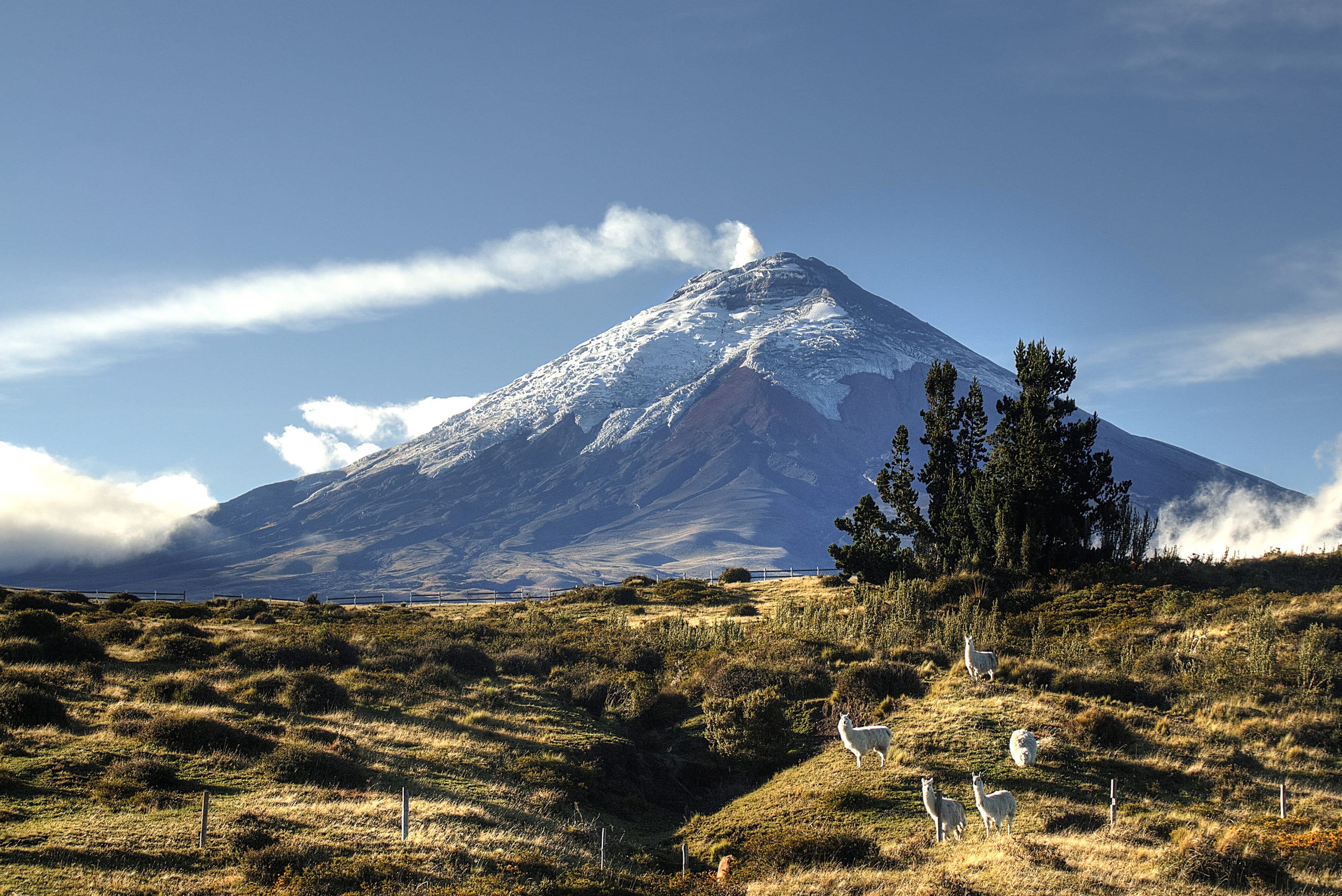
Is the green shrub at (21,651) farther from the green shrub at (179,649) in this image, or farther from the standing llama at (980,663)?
the standing llama at (980,663)

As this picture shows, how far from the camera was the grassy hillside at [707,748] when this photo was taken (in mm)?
15234

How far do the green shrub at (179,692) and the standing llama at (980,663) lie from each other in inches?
855

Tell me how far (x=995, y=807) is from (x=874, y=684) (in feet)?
29.4

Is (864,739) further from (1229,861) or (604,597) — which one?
(604,597)

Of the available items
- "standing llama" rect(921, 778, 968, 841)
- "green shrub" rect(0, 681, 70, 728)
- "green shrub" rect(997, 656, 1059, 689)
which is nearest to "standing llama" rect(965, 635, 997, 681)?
"green shrub" rect(997, 656, 1059, 689)

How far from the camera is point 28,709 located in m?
20.8

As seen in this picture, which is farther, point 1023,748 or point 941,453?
point 941,453

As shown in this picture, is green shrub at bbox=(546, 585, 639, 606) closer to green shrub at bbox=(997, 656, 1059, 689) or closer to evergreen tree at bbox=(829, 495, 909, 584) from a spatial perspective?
evergreen tree at bbox=(829, 495, 909, 584)

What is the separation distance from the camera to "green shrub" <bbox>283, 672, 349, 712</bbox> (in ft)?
83.9

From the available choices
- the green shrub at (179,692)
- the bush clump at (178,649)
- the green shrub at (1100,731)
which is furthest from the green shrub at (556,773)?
the bush clump at (178,649)

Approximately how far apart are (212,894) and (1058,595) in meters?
31.8

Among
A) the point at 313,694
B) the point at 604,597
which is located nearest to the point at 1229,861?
the point at 313,694

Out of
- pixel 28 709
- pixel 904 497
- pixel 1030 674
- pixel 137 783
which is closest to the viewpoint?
pixel 137 783

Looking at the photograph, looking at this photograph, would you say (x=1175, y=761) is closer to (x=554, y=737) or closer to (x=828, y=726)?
(x=828, y=726)
